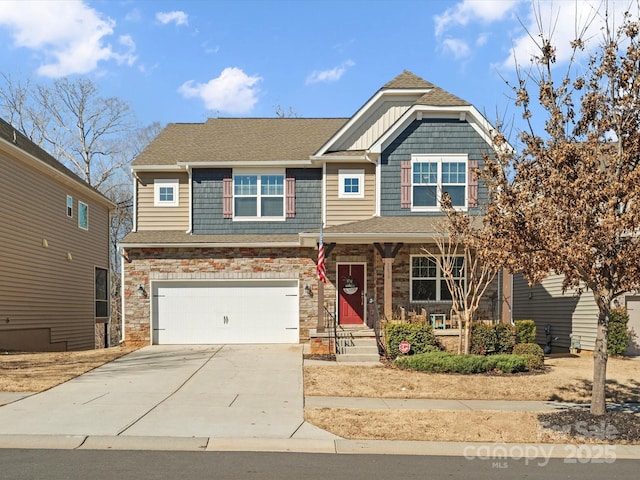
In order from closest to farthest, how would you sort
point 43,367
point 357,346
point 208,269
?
1. point 43,367
2. point 357,346
3. point 208,269

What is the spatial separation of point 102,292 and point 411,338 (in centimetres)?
1627

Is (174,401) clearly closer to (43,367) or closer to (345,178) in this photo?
(43,367)

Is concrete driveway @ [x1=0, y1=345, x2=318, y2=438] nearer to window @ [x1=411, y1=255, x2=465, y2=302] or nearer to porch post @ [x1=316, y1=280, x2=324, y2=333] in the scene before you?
porch post @ [x1=316, y1=280, x2=324, y2=333]

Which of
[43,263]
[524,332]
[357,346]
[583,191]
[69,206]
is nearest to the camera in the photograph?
[583,191]

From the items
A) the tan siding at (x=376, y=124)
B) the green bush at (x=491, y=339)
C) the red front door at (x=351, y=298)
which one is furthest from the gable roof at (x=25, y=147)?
the green bush at (x=491, y=339)

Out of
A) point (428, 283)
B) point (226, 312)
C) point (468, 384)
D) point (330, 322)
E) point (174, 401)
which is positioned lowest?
point (468, 384)

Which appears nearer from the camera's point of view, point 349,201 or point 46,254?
point 349,201

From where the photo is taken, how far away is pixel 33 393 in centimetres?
1107

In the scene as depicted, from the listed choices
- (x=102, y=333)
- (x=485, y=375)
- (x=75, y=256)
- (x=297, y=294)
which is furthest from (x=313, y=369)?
(x=102, y=333)

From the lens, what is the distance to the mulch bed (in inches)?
337

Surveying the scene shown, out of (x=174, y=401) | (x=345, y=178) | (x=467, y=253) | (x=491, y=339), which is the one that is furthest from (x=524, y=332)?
(x=174, y=401)

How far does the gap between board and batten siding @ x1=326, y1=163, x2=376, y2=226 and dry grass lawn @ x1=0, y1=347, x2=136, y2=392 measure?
745 cm

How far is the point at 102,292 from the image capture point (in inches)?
1049

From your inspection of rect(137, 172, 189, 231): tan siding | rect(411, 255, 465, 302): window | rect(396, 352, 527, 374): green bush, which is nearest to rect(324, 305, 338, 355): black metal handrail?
rect(411, 255, 465, 302): window
